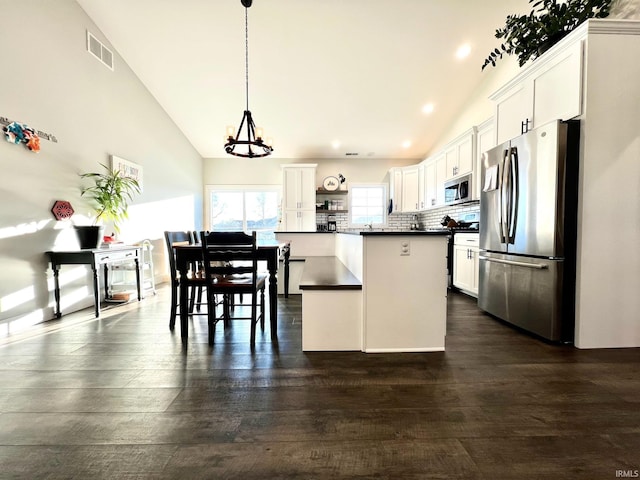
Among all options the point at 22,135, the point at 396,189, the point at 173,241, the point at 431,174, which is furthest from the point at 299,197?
the point at 22,135

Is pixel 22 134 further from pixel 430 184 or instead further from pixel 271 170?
pixel 430 184

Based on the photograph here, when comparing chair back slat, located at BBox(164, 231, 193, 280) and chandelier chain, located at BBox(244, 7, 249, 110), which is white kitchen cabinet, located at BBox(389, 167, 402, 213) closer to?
chandelier chain, located at BBox(244, 7, 249, 110)

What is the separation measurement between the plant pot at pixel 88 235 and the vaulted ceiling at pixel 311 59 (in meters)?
2.61

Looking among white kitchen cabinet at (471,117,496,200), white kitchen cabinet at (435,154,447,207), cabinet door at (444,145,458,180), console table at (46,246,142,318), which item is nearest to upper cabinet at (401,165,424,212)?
white kitchen cabinet at (435,154,447,207)

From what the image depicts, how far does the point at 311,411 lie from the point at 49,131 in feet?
12.1

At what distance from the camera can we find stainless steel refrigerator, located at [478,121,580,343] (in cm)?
223

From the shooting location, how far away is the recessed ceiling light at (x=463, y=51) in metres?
4.02

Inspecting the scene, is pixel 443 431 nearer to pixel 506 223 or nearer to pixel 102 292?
pixel 506 223

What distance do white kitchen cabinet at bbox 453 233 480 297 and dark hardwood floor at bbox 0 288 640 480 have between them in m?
1.51

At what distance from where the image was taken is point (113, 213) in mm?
3475

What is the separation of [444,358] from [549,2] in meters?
3.19

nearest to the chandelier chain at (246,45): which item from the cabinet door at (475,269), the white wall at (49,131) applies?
the white wall at (49,131)

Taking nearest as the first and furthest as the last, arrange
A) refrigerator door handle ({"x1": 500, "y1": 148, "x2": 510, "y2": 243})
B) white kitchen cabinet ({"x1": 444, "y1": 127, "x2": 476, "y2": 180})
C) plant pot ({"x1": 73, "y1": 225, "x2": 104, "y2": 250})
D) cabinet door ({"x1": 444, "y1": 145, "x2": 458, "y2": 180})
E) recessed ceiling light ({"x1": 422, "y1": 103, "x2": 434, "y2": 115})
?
refrigerator door handle ({"x1": 500, "y1": 148, "x2": 510, "y2": 243}), plant pot ({"x1": 73, "y1": 225, "x2": 104, "y2": 250}), white kitchen cabinet ({"x1": 444, "y1": 127, "x2": 476, "y2": 180}), cabinet door ({"x1": 444, "y1": 145, "x2": 458, "y2": 180}), recessed ceiling light ({"x1": 422, "y1": 103, "x2": 434, "y2": 115})

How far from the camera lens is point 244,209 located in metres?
6.71
